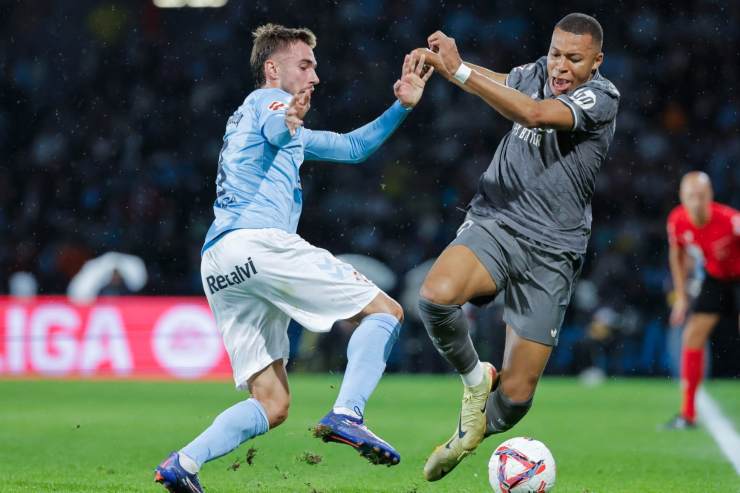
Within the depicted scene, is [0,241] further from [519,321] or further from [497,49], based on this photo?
[519,321]

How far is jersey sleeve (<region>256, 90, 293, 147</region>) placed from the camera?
4871 millimetres

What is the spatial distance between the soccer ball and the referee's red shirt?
498 centimetres

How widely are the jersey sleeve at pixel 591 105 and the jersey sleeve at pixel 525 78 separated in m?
0.38

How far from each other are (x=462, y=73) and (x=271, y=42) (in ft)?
3.20

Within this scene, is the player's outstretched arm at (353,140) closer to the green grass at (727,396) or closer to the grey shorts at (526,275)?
the grey shorts at (526,275)

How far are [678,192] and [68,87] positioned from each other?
10.2 meters

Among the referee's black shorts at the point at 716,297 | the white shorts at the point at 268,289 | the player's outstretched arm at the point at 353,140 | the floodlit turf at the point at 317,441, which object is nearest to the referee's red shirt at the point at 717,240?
the referee's black shorts at the point at 716,297

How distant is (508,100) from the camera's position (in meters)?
5.09

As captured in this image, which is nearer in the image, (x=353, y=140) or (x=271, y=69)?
(x=271, y=69)

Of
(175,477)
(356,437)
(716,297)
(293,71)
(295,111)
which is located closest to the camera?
(356,437)

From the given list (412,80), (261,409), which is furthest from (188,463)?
(412,80)

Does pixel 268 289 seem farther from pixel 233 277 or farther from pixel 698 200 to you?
pixel 698 200

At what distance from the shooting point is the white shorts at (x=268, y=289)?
4.89 meters

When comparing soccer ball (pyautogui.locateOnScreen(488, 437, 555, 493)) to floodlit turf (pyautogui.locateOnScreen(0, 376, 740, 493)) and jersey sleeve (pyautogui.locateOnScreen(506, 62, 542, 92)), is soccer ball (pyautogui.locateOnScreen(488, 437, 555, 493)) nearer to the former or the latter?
floodlit turf (pyautogui.locateOnScreen(0, 376, 740, 493))
